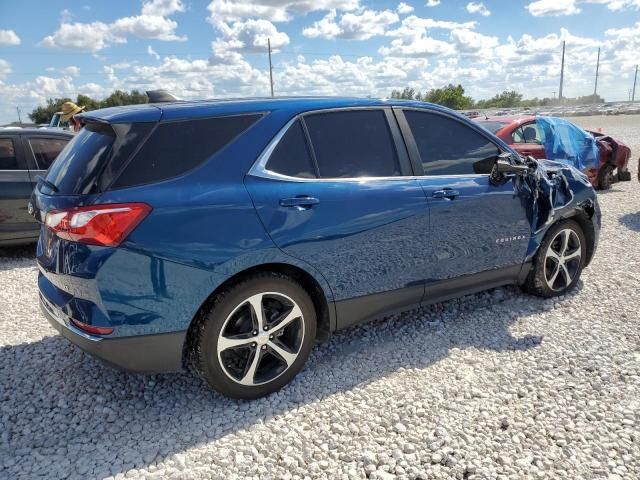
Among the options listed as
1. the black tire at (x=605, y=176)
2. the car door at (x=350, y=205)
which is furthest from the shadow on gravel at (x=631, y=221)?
the car door at (x=350, y=205)

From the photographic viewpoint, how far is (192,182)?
8.64ft

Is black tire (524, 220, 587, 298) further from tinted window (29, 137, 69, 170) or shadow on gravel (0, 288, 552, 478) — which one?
tinted window (29, 137, 69, 170)

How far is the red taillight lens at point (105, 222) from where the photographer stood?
243cm

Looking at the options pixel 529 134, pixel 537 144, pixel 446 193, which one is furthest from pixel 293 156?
pixel 529 134

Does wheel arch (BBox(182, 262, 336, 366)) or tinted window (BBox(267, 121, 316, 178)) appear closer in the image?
wheel arch (BBox(182, 262, 336, 366))

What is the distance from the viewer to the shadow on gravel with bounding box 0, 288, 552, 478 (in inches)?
102

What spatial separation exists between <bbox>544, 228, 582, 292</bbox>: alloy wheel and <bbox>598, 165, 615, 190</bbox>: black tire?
20.4 ft

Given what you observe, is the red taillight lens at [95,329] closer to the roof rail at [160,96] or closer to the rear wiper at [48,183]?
the rear wiper at [48,183]

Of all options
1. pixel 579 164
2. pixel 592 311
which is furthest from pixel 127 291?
pixel 579 164

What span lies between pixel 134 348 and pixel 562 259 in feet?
11.7

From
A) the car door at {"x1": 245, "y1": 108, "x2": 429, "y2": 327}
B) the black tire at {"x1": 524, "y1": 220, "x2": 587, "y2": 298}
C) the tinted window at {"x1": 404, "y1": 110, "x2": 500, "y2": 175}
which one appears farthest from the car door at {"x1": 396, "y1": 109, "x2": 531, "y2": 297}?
the black tire at {"x1": 524, "y1": 220, "x2": 587, "y2": 298}

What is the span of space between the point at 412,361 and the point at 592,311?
178 cm

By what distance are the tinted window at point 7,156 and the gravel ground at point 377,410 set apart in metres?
2.83

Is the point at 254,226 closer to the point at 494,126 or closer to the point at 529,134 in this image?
the point at 494,126
